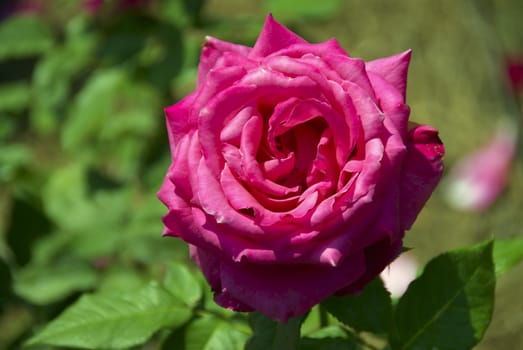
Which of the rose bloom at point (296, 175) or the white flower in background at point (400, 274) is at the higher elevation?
the rose bloom at point (296, 175)

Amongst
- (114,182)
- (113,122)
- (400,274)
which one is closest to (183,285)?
(114,182)

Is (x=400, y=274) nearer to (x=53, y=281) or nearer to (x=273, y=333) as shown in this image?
(x=53, y=281)

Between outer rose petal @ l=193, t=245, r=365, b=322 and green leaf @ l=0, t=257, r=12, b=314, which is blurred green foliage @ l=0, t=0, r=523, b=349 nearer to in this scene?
green leaf @ l=0, t=257, r=12, b=314

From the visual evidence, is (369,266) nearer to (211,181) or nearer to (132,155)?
(211,181)

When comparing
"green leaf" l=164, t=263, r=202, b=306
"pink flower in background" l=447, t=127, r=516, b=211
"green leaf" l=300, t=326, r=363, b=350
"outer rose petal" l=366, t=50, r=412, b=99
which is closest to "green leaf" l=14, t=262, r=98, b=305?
"green leaf" l=164, t=263, r=202, b=306

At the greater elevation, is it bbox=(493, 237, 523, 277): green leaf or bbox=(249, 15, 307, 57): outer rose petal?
bbox=(249, 15, 307, 57): outer rose petal

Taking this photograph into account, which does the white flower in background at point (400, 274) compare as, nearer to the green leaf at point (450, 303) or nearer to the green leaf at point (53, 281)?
the green leaf at point (53, 281)

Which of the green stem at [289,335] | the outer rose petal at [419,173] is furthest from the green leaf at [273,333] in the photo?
the outer rose petal at [419,173]
